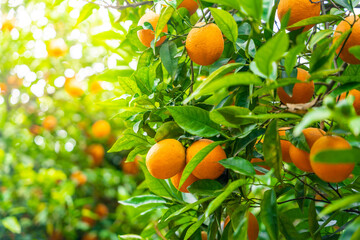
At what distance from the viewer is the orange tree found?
500 millimetres

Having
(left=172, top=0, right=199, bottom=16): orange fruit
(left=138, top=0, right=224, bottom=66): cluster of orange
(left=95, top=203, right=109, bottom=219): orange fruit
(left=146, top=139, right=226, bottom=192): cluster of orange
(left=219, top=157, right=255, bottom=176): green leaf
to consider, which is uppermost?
(left=172, top=0, right=199, bottom=16): orange fruit

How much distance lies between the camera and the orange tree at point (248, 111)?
50 cm

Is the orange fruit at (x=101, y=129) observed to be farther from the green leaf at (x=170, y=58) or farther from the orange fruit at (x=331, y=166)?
the orange fruit at (x=331, y=166)

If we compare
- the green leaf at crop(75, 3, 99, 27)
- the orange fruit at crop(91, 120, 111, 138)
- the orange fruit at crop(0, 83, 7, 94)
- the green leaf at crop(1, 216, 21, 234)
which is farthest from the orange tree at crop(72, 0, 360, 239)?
the orange fruit at crop(0, 83, 7, 94)

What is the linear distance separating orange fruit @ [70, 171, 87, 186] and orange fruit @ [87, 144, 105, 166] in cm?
14

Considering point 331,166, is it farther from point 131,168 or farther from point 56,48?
point 56,48

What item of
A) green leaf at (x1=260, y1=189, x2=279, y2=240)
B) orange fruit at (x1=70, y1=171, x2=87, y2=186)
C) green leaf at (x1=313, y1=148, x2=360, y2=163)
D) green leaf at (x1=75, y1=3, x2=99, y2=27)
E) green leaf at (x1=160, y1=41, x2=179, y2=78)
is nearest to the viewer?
green leaf at (x1=313, y1=148, x2=360, y2=163)

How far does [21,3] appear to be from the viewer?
214 cm

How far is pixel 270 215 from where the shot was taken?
1.82 feet

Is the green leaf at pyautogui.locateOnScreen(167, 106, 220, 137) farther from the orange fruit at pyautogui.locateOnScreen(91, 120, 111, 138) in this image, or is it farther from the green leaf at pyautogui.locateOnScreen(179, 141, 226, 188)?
the orange fruit at pyautogui.locateOnScreen(91, 120, 111, 138)

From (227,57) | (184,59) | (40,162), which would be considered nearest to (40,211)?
(40,162)

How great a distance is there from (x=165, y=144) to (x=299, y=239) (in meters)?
0.36

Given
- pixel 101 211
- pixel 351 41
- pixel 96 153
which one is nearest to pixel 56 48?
pixel 96 153

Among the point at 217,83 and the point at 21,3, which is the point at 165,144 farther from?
the point at 21,3
